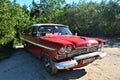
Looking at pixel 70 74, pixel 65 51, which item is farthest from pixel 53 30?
pixel 65 51

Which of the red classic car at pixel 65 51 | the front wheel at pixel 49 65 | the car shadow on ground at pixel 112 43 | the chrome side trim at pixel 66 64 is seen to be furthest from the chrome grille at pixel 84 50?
the car shadow on ground at pixel 112 43

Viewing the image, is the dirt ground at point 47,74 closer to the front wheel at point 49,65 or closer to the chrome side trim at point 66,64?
the front wheel at point 49,65

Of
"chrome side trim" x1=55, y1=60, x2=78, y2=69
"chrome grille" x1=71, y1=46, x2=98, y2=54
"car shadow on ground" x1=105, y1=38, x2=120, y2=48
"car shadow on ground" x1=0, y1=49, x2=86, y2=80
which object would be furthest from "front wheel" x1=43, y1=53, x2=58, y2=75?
"car shadow on ground" x1=105, y1=38, x2=120, y2=48

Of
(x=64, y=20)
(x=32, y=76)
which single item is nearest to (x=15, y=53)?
(x=32, y=76)

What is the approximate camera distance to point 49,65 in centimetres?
625

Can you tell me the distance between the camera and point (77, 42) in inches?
230

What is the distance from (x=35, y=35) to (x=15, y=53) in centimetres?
267

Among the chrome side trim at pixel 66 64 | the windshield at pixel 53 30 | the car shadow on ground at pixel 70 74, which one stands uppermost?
the windshield at pixel 53 30

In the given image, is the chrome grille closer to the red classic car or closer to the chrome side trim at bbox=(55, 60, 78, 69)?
the red classic car

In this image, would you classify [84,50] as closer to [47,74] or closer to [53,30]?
[47,74]

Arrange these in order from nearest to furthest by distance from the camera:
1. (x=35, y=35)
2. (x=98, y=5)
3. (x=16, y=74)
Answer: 1. (x=16, y=74)
2. (x=35, y=35)
3. (x=98, y=5)

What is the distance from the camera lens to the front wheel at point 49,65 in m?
5.95

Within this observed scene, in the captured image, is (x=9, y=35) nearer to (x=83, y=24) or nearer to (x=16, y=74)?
(x=16, y=74)

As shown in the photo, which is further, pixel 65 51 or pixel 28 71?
pixel 28 71
